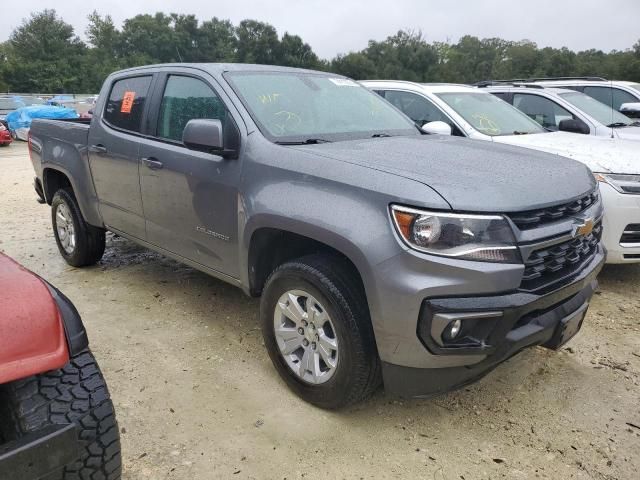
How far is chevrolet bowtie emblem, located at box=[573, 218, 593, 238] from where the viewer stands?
2538 millimetres

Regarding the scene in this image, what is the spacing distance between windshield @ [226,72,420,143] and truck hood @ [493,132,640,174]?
1.71 meters

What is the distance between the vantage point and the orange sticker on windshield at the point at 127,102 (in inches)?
161

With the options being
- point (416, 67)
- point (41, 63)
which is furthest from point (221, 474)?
point (416, 67)

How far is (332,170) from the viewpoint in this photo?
8.45 feet

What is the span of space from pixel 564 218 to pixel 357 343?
1146 mm

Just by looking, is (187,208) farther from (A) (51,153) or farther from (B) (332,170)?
(A) (51,153)

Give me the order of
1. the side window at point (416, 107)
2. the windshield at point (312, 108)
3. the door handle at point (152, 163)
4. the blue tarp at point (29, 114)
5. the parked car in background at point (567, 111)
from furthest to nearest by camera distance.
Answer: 1. the blue tarp at point (29, 114)
2. the parked car in background at point (567, 111)
3. the side window at point (416, 107)
4. the door handle at point (152, 163)
5. the windshield at point (312, 108)

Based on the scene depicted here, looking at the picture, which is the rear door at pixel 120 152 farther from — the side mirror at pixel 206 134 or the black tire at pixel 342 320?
the black tire at pixel 342 320

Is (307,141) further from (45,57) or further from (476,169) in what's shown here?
(45,57)

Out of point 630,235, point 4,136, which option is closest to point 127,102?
point 630,235

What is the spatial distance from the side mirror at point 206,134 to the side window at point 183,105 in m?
0.31

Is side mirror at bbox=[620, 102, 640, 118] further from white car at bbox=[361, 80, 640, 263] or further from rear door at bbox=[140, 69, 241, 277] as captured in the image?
rear door at bbox=[140, 69, 241, 277]

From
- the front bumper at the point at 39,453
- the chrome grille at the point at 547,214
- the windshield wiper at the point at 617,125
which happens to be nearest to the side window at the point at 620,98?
the windshield wiper at the point at 617,125

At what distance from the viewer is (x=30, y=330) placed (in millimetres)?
1648
